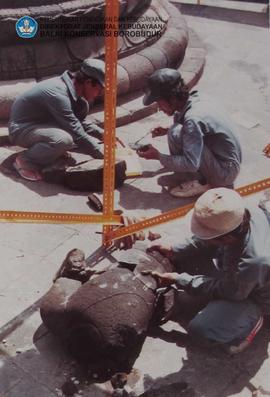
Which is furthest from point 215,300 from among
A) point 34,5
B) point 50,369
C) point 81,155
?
point 34,5

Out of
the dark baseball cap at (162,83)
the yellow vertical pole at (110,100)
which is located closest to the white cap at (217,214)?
the yellow vertical pole at (110,100)

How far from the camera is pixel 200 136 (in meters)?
5.07

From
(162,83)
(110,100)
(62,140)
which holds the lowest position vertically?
(62,140)

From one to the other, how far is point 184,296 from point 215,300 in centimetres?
41

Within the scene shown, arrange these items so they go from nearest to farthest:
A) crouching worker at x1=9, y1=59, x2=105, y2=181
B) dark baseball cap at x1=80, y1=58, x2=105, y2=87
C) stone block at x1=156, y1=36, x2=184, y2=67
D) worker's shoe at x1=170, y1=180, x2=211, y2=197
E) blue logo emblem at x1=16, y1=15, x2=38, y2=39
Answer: dark baseball cap at x1=80, y1=58, x2=105, y2=87
crouching worker at x1=9, y1=59, x2=105, y2=181
worker's shoe at x1=170, y1=180, x2=211, y2=197
blue logo emblem at x1=16, y1=15, x2=38, y2=39
stone block at x1=156, y1=36, x2=184, y2=67

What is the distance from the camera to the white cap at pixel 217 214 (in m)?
3.43

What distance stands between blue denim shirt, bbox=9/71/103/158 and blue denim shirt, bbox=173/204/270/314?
2298 millimetres

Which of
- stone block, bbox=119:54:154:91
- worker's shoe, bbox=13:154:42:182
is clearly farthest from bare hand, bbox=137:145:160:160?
stone block, bbox=119:54:154:91

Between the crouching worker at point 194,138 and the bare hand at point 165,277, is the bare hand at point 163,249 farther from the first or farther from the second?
the crouching worker at point 194,138

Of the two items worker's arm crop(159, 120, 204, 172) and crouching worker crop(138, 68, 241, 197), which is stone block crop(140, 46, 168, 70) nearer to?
crouching worker crop(138, 68, 241, 197)

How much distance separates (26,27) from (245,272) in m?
4.43

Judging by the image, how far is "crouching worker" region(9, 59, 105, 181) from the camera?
547 centimetres

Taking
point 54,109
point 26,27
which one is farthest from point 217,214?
point 26,27

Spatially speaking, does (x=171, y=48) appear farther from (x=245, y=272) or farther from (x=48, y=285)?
(x=245, y=272)
